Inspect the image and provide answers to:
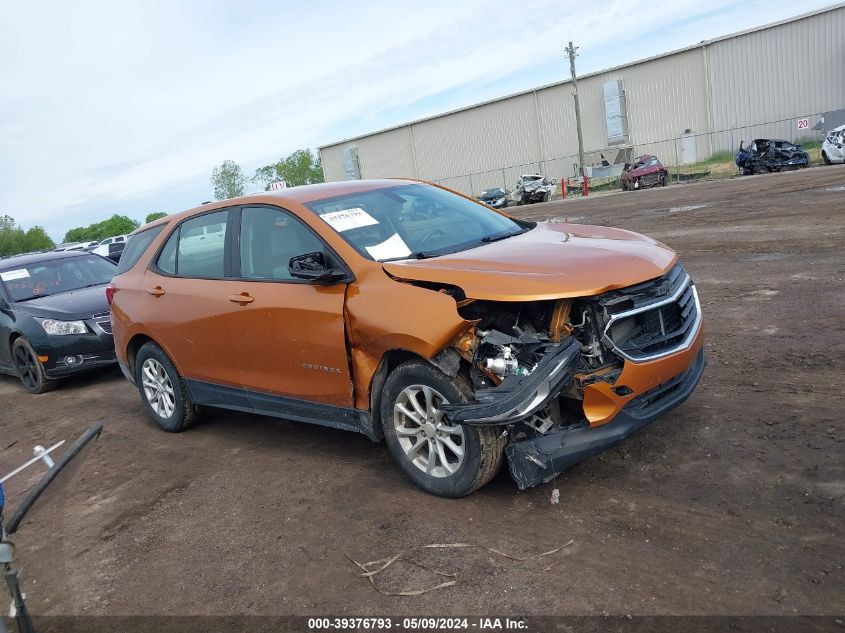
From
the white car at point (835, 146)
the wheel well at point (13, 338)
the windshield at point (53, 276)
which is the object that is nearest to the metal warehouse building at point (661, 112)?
the white car at point (835, 146)

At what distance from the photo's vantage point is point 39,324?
28.9 feet

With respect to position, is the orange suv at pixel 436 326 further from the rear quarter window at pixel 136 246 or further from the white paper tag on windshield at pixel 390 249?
the rear quarter window at pixel 136 246

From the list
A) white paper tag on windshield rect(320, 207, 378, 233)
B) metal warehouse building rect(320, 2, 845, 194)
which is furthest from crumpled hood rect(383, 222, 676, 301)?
metal warehouse building rect(320, 2, 845, 194)

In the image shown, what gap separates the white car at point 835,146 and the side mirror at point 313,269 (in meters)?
28.9

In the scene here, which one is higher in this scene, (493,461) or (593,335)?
(593,335)

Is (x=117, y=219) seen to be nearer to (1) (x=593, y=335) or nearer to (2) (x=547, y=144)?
(2) (x=547, y=144)

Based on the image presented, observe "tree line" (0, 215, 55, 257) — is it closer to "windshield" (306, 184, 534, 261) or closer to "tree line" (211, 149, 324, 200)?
"tree line" (211, 149, 324, 200)

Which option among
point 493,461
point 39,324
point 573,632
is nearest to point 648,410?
point 493,461

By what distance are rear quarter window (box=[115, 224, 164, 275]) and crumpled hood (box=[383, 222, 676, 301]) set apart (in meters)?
3.04

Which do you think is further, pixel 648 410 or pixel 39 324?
pixel 39 324

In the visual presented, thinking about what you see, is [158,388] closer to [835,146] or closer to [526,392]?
[526,392]

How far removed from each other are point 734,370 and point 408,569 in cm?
333

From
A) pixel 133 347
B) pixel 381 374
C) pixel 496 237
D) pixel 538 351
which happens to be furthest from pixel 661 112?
pixel 538 351

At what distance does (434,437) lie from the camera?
13.8 feet
